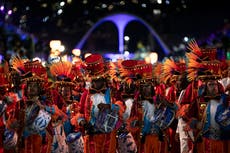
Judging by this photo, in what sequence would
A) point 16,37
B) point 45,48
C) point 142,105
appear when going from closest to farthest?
point 142,105 → point 16,37 → point 45,48

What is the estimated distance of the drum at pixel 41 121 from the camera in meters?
9.59

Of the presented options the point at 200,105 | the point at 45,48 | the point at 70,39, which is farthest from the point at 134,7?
the point at 200,105

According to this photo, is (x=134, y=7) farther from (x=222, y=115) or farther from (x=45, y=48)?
(x=222, y=115)

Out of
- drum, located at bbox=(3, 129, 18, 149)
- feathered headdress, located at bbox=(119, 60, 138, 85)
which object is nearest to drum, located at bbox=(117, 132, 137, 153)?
feathered headdress, located at bbox=(119, 60, 138, 85)

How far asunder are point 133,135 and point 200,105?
1.58m

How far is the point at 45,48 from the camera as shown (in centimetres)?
4106

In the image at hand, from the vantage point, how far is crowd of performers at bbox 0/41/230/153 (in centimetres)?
930

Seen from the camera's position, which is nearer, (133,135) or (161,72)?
(133,135)

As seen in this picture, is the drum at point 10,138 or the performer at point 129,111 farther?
the performer at point 129,111

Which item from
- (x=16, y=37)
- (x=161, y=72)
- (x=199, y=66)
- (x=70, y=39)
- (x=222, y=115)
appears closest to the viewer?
(x=222, y=115)

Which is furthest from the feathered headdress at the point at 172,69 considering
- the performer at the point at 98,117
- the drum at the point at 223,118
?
the drum at the point at 223,118

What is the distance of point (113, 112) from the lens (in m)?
9.68

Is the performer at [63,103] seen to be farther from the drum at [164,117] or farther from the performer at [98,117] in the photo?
the drum at [164,117]

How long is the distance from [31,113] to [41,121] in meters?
0.24
